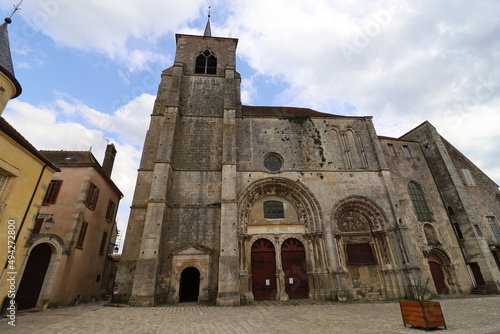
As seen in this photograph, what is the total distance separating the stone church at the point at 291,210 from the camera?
11273 mm

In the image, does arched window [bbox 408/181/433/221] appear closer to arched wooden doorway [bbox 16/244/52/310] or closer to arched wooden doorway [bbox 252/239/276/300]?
arched wooden doorway [bbox 252/239/276/300]

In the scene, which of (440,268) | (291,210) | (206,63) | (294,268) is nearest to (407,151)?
(440,268)

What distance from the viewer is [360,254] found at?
12820 mm

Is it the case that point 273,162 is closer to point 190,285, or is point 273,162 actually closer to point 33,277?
point 190,285

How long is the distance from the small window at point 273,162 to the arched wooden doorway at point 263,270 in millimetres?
4515

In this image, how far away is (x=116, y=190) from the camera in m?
15.5

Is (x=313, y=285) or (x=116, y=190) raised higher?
(x=116, y=190)

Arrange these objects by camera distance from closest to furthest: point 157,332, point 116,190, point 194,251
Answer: point 157,332
point 194,251
point 116,190

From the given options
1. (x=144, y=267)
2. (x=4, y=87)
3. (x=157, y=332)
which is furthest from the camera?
(x=144, y=267)

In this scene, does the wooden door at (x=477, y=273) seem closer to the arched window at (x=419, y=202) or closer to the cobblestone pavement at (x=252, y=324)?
the arched window at (x=419, y=202)

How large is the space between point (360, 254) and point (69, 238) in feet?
49.1

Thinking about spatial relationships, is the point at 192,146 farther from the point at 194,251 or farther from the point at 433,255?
the point at 433,255

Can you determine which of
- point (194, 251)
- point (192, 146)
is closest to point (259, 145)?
point (192, 146)

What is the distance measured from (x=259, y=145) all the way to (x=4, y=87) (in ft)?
38.0
